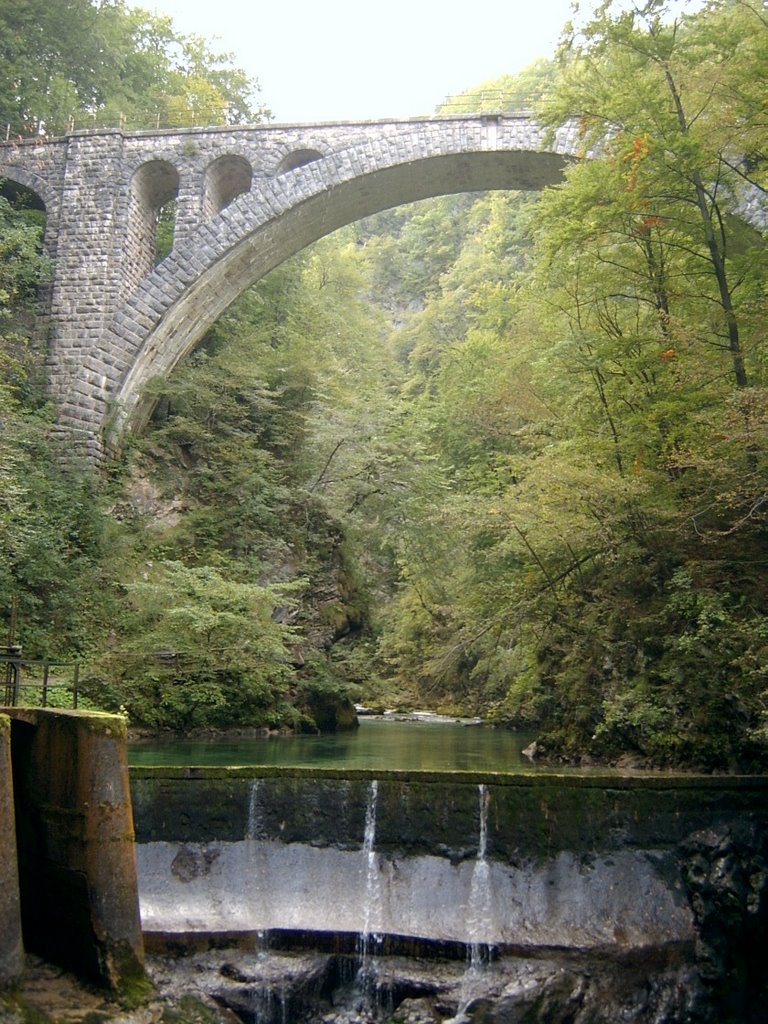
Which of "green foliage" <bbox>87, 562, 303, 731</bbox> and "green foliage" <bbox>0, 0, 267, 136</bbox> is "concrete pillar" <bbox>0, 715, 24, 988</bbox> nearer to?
"green foliage" <bbox>87, 562, 303, 731</bbox>

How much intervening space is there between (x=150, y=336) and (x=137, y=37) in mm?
12905

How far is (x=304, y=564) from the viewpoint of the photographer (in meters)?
21.0

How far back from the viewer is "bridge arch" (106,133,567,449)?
21531 mm

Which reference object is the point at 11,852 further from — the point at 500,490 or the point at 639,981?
the point at 500,490

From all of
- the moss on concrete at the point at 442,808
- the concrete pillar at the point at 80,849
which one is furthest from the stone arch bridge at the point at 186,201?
the concrete pillar at the point at 80,849

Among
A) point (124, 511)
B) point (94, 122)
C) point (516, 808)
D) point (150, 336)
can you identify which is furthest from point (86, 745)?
point (94, 122)

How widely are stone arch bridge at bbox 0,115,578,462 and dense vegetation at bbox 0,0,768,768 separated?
81 centimetres

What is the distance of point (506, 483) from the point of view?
20.3 meters

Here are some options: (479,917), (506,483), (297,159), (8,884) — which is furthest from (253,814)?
(297,159)

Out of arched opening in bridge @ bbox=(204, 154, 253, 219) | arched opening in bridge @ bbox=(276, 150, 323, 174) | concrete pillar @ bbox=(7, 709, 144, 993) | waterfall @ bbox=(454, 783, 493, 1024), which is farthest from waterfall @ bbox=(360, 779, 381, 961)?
arched opening in bridge @ bbox=(276, 150, 323, 174)

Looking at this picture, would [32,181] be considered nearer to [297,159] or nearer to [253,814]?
[297,159]

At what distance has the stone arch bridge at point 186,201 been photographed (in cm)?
2142

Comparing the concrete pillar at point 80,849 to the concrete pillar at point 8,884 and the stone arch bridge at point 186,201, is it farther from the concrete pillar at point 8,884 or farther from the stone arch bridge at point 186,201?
the stone arch bridge at point 186,201

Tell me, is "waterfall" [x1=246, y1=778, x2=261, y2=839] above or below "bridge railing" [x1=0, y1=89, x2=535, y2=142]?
below
